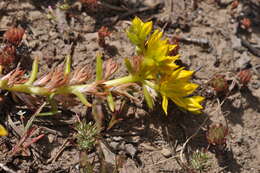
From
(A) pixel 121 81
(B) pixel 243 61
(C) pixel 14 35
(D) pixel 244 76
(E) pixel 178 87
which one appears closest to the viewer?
(E) pixel 178 87

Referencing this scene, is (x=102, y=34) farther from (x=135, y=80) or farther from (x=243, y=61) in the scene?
(x=243, y=61)

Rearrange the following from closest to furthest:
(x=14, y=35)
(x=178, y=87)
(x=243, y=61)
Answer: (x=178, y=87) → (x=14, y=35) → (x=243, y=61)

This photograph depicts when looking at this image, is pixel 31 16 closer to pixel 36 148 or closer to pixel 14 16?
pixel 14 16

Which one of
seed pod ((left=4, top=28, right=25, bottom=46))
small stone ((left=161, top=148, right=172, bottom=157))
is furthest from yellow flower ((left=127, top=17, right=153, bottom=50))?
seed pod ((left=4, top=28, right=25, bottom=46))

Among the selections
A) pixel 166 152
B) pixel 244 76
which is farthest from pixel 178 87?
pixel 244 76

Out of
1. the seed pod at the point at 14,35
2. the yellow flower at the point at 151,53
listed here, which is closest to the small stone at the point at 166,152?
the yellow flower at the point at 151,53

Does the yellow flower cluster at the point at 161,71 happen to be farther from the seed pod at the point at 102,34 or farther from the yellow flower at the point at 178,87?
the seed pod at the point at 102,34
